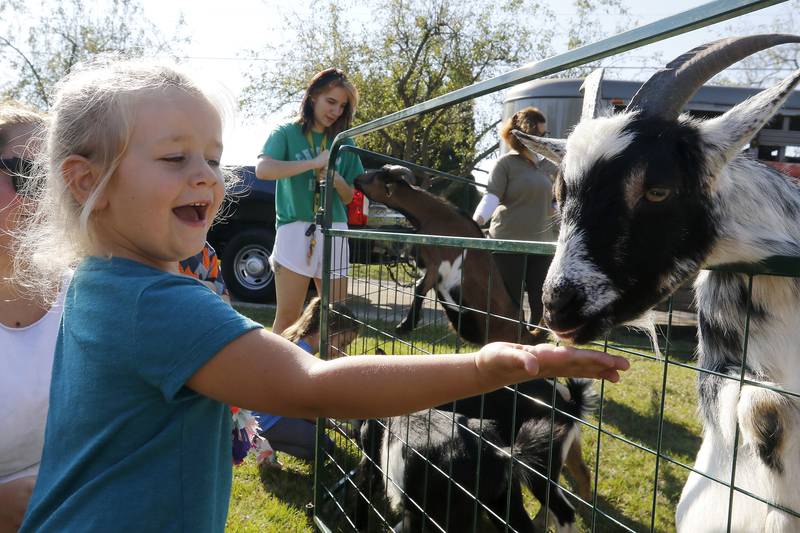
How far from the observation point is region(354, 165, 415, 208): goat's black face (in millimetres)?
4949

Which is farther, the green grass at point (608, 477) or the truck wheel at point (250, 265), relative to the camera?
the truck wheel at point (250, 265)

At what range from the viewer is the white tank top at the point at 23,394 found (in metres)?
1.75

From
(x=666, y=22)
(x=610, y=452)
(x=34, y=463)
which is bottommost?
(x=610, y=452)

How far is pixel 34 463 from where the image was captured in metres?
1.84

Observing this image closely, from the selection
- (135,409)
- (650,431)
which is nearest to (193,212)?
(135,409)

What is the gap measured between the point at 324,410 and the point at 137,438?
0.38 m

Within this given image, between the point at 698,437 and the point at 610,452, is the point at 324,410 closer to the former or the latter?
the point at 610,452

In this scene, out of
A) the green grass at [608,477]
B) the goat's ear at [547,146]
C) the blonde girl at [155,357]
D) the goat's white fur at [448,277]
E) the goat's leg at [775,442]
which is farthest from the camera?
the goat's white fur at [448,277]

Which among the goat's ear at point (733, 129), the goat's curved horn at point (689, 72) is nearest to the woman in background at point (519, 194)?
the goat's curved horn at point (689, 72)

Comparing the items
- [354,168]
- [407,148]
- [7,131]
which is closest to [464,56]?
[407,148]

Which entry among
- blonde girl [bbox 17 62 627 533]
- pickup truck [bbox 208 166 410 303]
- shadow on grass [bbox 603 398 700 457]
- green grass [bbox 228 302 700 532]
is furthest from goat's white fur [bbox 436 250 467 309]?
pickup truck [bbox 208 166 410 303]

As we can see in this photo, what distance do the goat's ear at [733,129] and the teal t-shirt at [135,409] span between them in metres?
1.34

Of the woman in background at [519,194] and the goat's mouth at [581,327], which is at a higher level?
the woman in background at [519,194]

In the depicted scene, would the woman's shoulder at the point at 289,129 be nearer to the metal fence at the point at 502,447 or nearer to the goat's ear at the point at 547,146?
the metal fence at the point at 502,447
